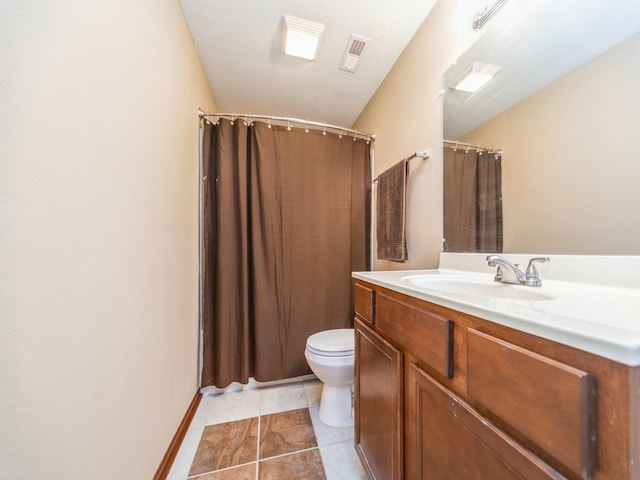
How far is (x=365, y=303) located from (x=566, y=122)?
884 millimetres

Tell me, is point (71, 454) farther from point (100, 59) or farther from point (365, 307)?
point (100, 59)

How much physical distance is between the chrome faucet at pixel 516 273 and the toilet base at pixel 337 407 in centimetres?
100

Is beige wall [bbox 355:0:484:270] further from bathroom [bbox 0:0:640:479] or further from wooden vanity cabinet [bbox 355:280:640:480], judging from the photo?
wooden vanity cabinet [bbox 355:280:640:480]

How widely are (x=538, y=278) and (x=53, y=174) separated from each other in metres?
1.31

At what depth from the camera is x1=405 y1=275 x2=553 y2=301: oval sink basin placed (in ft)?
2.20

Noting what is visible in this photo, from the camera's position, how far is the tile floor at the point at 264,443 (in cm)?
101

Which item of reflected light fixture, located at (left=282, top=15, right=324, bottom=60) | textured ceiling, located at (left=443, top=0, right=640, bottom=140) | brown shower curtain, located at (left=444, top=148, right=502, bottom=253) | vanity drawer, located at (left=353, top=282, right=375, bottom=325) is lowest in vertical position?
vanity drawer, located at (left=353, top=282, right=375, bottom=325)

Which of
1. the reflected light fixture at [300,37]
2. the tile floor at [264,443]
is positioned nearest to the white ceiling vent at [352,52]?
the reflected light fixture at [300,37]

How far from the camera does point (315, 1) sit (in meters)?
1.20

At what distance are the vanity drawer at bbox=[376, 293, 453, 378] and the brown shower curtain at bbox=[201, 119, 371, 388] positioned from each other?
969 millimetres

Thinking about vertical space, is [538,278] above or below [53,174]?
below

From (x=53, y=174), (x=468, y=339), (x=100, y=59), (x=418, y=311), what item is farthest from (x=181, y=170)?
(x=468, y=339)

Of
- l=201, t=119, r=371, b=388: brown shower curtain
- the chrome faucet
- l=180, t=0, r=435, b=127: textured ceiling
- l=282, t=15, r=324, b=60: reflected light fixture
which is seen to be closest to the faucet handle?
the chrome faucet

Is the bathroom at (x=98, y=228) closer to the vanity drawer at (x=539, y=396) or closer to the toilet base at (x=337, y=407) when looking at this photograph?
the vanity drawer at (x=539, y=396)
